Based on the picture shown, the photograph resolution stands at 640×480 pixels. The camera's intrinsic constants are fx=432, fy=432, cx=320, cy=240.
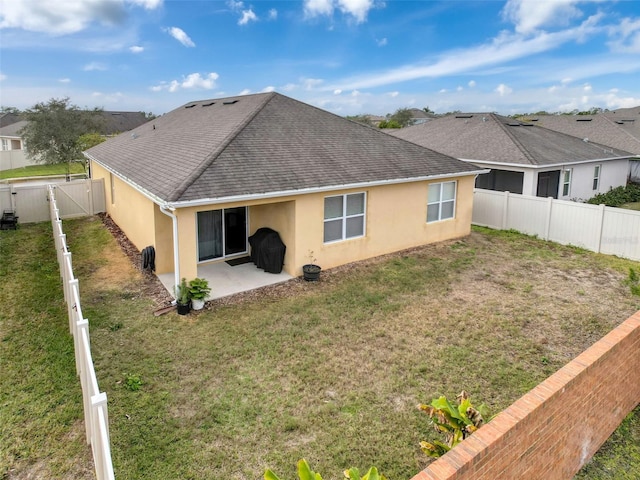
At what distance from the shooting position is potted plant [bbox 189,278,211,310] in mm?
9758

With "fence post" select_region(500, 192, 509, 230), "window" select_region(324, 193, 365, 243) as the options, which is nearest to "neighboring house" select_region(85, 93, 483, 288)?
"window" select_region(324, 193, 365, 243)

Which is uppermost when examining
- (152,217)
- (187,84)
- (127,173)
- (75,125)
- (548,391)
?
(187,84)

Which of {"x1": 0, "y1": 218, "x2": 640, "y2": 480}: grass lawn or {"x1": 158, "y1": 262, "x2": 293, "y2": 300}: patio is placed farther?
{"x1": 158, "y1": 262, "x2": 293, "y2": 300}: patio

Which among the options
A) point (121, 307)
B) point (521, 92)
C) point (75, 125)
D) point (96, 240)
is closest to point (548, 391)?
point (121, 307)

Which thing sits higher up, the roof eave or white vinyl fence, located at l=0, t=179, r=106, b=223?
the roof eave

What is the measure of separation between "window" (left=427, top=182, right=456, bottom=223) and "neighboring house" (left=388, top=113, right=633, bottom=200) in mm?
4967

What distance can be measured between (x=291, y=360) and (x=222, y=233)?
20.6 feet

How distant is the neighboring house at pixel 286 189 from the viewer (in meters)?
10.8

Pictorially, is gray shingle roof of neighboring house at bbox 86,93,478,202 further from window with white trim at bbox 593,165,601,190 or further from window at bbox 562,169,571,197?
window with white trim at bbox 593,165,601,190

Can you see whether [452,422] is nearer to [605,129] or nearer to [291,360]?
[291,360]

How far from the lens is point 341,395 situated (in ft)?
22.4

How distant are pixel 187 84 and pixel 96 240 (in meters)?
26.3

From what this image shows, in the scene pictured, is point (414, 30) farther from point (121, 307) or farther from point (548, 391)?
point (548, 391)

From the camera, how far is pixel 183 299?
9656 mm
